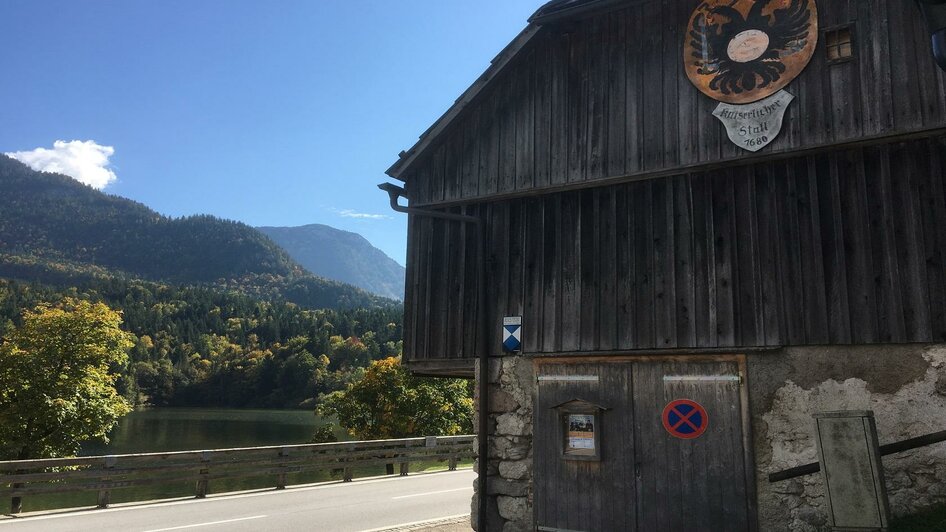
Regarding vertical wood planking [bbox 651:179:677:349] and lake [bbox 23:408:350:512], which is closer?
vertical wood planking [bbox 651:179:677:349]

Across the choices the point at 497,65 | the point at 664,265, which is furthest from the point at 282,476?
the point at 664,265

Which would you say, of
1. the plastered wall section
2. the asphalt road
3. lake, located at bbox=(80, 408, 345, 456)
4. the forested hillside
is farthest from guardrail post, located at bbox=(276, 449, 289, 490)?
the forested hillside

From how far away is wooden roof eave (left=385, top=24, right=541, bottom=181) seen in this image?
10.2 metres

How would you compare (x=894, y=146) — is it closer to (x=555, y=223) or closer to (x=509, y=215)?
(x=555, y=223)

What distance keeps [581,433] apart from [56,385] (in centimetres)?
1601

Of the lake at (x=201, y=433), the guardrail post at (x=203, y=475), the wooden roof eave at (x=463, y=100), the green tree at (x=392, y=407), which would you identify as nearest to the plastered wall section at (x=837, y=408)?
the wooden roof eave at (x=463, y=100)

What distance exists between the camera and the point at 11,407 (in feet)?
61.1

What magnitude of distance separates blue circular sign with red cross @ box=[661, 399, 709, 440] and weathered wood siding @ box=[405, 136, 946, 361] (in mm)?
722

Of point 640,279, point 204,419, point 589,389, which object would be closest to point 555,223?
point 640,279

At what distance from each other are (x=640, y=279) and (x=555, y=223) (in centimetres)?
153

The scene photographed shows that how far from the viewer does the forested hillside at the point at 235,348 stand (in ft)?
362

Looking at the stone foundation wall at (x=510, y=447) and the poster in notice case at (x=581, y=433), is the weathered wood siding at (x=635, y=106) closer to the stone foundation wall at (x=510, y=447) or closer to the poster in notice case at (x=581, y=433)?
the stone foundation wall at (x=510, y=447)

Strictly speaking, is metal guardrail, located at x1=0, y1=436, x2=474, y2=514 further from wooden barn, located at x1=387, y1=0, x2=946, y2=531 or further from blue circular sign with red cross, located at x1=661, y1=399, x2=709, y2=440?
blue circular sign with red cross, located at x1=661, y1=399, x2=709, y2=440

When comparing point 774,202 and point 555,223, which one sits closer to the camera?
point 774,202
